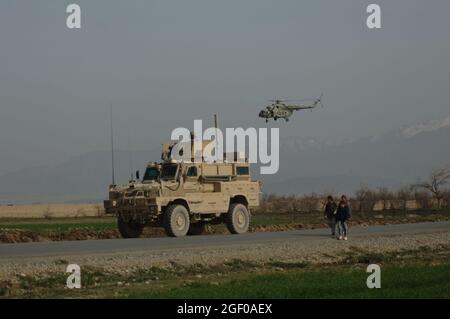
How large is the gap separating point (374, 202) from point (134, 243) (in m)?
57.3

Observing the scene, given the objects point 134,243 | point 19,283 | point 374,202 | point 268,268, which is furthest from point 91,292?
point 374,202

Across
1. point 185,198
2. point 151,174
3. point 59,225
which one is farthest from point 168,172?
point 59,225

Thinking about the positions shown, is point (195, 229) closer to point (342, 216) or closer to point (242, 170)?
point (242, 170)

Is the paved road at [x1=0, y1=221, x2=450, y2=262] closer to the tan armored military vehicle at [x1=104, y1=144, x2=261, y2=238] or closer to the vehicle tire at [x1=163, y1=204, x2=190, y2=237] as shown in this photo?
the vehicle tire at [x1=163, y1=204, x2=190, y2=237]

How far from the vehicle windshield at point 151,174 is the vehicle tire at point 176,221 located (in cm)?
176

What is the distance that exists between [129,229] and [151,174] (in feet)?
7.40

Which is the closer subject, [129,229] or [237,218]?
[129,229]

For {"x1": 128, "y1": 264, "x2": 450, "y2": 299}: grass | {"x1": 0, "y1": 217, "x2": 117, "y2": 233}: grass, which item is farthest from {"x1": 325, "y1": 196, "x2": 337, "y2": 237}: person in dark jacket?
{"x1": 0, "y1": 217, "x2": 117, "y2": 233}: grass

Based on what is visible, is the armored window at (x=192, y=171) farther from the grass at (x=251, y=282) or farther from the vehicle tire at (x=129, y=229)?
the grass at (x=251, y=282)

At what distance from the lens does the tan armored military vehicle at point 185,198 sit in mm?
32469

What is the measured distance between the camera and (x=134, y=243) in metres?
29.3

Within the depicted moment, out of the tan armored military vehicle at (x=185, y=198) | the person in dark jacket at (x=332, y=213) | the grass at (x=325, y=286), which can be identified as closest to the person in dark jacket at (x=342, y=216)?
the person in dark jacket at (x=332, y=213)

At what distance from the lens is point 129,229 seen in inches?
1357
